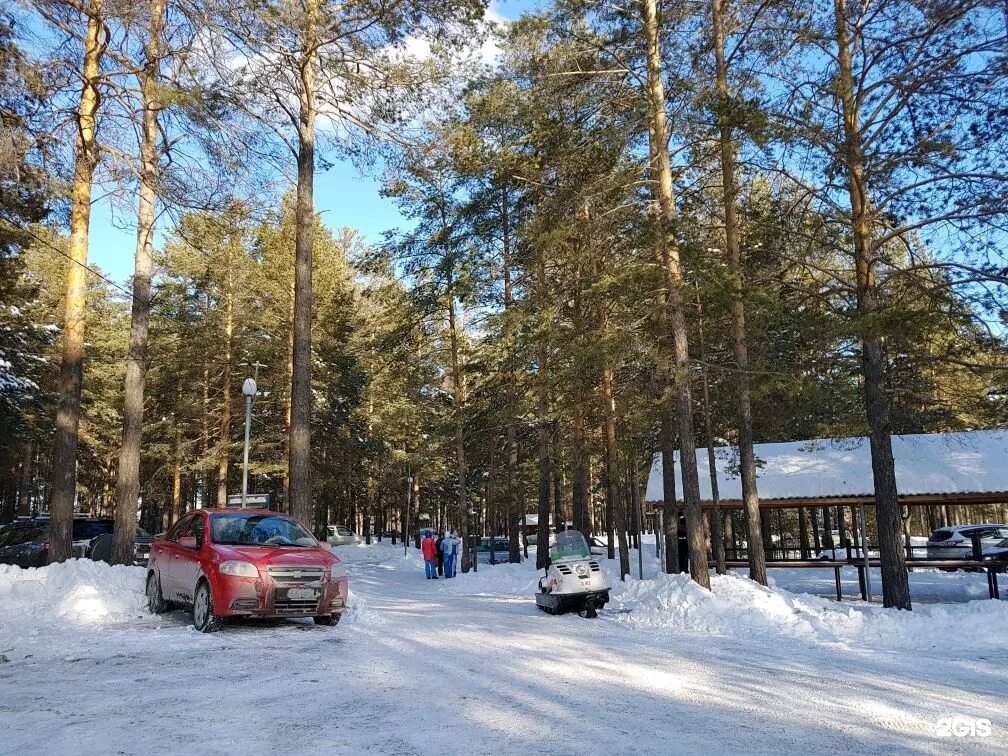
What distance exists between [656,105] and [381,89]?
6.17 meters

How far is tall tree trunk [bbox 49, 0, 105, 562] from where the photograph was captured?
570 inches

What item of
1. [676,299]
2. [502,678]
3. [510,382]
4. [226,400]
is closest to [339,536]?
[226,400]

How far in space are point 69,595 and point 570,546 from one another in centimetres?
865

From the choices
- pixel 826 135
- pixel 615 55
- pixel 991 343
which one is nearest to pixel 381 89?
pixel 615 55

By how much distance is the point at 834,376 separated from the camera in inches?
576

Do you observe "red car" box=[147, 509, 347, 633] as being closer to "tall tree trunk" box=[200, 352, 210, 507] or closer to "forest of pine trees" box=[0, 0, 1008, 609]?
"forest of pine trees" box=[0, 0, 1008, 609]

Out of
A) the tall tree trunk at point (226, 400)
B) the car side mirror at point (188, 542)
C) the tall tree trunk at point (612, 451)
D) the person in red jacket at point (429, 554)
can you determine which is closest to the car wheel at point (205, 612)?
the car side mirror at point (188, 542)

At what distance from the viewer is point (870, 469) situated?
2108cm

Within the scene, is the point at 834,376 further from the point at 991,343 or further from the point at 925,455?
the point at 925,455

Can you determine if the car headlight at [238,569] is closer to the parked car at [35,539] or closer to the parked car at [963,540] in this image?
the parked car at [35,539]

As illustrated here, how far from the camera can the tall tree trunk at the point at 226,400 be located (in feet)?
103

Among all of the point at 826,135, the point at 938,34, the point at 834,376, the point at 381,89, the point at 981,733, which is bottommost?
the point at 981,733

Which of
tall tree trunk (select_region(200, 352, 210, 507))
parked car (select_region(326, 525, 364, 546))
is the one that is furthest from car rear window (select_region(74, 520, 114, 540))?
parked car (select_region(326, 525, 364, 546))

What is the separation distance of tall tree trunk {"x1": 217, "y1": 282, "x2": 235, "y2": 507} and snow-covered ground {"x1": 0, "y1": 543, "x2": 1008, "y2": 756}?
19.7 m
